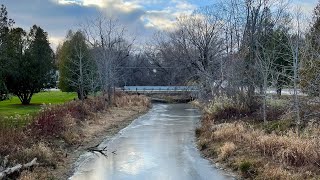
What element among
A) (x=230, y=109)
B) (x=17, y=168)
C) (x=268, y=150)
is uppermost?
(x=230, y=109)

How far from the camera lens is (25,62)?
3641 centimetres

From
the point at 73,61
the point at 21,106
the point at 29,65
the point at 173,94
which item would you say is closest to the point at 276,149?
the point at 21,106

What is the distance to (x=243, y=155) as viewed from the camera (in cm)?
1386

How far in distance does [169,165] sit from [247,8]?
1833 cm

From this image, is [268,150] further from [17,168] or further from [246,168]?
[17,168]

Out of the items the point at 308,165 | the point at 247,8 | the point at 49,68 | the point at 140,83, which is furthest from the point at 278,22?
the point at 140,83

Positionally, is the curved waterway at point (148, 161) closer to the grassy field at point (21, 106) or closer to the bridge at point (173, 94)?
the grassy field at point (21, 106)

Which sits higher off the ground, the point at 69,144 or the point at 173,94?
the point at 173,94

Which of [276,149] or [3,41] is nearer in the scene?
[276,149]

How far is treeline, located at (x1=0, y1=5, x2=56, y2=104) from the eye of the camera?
3456 centimetres

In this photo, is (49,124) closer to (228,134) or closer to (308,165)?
(228,134)

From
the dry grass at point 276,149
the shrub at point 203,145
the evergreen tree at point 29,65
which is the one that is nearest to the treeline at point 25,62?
the evergreen tree at point 29,65

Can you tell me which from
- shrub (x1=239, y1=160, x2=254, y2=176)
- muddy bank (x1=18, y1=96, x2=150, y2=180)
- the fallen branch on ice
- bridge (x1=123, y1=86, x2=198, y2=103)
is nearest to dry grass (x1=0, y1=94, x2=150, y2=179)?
muddy bank (x1=18, y1=96, x2=150, y2=180)

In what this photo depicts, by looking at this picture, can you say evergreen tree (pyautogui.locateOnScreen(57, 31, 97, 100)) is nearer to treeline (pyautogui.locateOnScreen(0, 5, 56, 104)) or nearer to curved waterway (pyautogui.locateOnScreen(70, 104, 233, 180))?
treeline (pyautogui.locateOnScreen(0, 5, 56, 104))
